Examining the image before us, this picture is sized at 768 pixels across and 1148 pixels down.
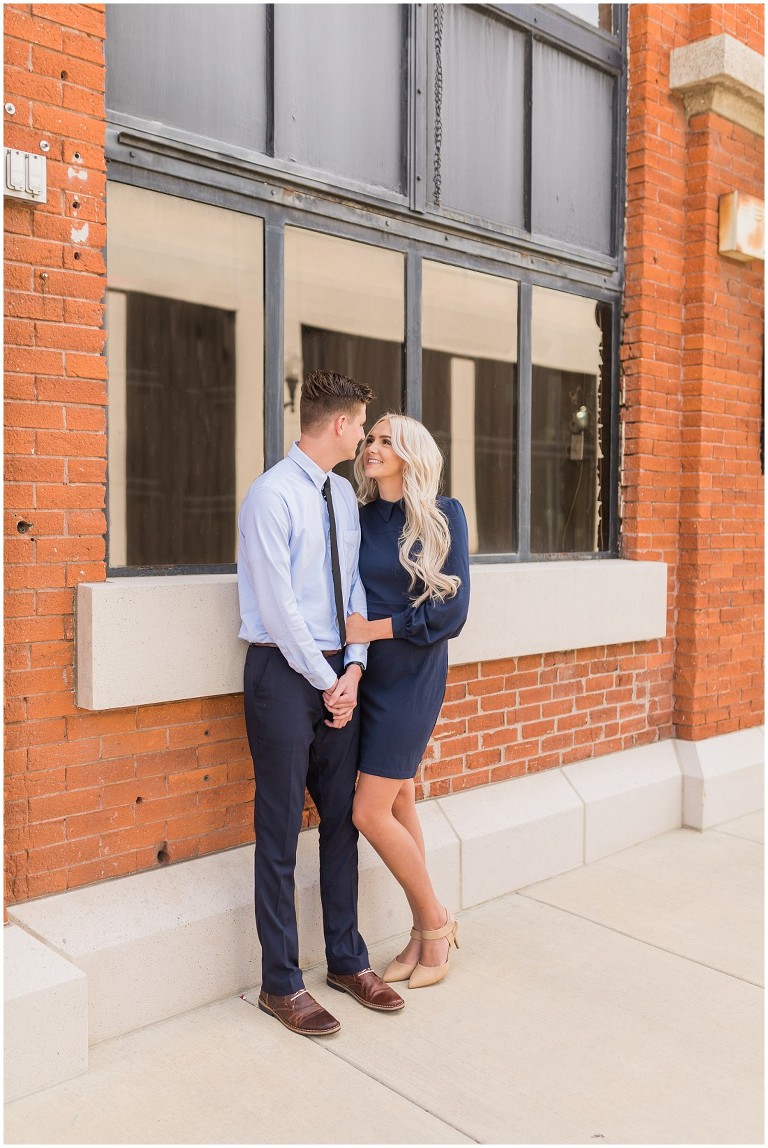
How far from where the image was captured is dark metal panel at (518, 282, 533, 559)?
5234 mm

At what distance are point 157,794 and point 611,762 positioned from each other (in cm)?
283

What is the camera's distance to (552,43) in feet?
17.3

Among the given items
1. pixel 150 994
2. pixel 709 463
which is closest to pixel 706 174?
pixel 709 463

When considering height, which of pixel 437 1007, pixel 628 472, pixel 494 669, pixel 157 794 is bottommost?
pixel 437 1007

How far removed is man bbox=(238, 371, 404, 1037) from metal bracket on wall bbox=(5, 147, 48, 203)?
1075mm

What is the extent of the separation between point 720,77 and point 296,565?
4.06 m

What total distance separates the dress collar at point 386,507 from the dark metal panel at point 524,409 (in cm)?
A: 168

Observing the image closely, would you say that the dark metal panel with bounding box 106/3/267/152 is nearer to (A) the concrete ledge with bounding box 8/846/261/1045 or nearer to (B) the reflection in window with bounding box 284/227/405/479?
(B) the reflection in window with bounding box 284/227/405/479

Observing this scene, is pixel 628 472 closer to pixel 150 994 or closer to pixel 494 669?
pixel 494 669

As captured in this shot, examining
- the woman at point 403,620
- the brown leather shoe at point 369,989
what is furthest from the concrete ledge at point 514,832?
the brown leather shoe at point 369,989

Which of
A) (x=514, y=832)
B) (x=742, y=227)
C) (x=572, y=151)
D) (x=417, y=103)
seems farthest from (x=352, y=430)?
(x=742, y=227)

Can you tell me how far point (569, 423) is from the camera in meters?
5.57

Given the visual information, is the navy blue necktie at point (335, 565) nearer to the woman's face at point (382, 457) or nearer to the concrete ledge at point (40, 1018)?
the woman's face at point (382, 457)

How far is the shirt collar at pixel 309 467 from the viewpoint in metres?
3.46
